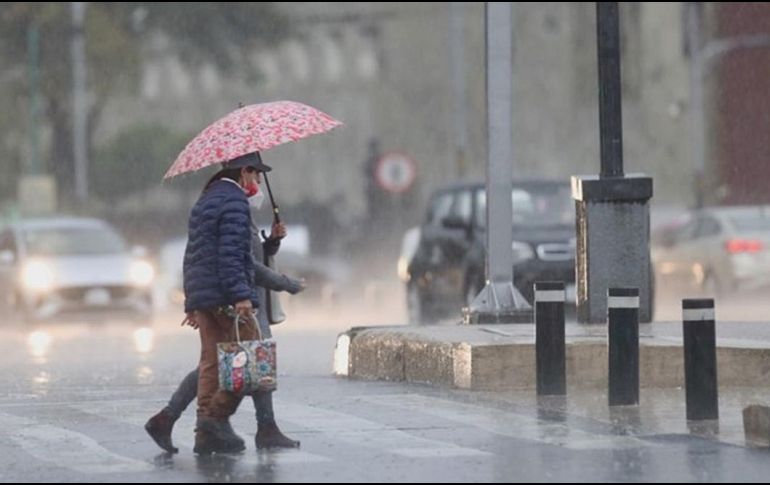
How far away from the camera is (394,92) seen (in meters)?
82.1

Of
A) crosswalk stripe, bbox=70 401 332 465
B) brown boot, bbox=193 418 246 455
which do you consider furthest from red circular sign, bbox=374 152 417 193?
brown boot, bbox=193 418 246 455

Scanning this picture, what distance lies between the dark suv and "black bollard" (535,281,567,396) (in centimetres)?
977

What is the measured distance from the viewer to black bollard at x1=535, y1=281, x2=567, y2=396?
15.3m

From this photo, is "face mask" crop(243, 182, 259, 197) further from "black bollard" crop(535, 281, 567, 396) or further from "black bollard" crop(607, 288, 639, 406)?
"black bollard" crop(535, 281, 567, 396)

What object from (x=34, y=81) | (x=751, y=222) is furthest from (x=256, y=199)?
(x=34, y=81)

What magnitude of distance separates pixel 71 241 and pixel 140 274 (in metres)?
1.51

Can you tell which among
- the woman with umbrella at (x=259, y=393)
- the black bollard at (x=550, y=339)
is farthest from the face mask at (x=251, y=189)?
the black bollard at (x=550, y=339)

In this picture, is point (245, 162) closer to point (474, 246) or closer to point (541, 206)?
point (474, 246)

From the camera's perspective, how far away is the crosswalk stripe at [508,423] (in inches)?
496

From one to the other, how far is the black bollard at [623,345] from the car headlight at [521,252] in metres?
11.4

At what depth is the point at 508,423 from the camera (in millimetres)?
13734

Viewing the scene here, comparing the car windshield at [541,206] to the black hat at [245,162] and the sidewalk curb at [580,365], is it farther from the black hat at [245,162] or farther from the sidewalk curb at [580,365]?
the black hat at [245,162]

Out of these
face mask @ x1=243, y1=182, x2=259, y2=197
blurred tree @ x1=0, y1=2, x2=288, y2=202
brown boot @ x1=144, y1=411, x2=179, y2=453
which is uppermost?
blurred tree @ x1=0, y1=2, x2=288, y2=202

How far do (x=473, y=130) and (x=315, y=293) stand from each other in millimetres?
29622
